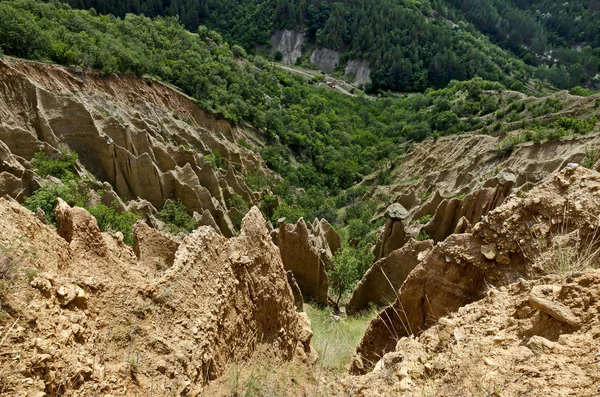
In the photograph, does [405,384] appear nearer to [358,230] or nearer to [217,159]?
[358,230]

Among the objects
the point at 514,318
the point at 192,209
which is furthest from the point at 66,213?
the point at 192,209

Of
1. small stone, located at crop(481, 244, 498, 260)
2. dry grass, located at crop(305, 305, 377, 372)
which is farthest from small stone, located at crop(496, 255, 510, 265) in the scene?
dry grass, located at crop(305, 305, 377, 372)

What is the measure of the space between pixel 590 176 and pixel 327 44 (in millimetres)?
107849

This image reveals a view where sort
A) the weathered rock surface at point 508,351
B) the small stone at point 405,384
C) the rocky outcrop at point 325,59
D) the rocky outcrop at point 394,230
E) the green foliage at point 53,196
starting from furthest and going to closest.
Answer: the rocky outcrop at point 325,59 < the rocky outcrop at point 394,230 < the green foliage at point 53,196 < the small stone at point 405,384 < the weathered rock surface at point 508,351

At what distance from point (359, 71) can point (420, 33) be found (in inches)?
762

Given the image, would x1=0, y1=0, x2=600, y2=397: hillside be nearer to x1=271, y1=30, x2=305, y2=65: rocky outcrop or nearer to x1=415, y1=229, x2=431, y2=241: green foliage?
x1=415, y1=229, x2=431, y2=241: green foliage

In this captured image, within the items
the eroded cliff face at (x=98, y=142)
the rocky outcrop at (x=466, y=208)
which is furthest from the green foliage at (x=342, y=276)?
the eroded cliff face at (x=98, y=142)

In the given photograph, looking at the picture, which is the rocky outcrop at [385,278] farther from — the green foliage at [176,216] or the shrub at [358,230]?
the shrub at [358,230]

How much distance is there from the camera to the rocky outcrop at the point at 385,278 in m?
16.0

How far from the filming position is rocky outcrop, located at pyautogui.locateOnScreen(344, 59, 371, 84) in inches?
3878

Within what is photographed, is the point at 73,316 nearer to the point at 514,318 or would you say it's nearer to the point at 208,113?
the point at 514,318

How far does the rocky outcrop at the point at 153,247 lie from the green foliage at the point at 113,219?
21.0 feet

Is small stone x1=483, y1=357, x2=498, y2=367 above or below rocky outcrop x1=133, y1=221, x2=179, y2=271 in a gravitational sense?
above

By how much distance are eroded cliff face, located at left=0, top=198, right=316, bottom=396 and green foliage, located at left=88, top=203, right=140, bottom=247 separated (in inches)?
405
